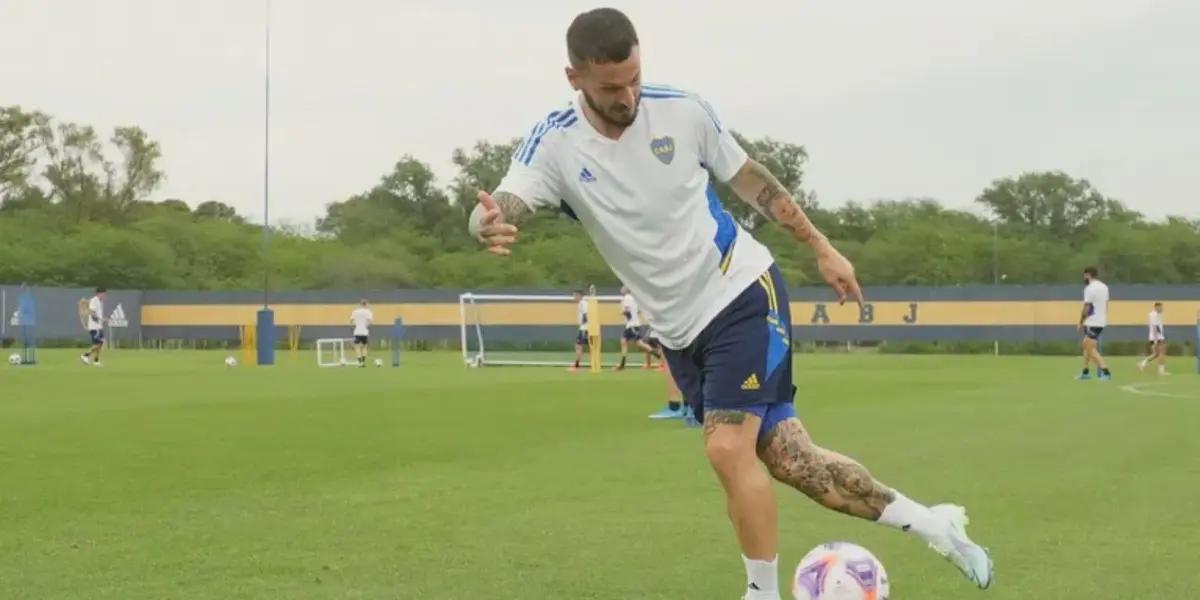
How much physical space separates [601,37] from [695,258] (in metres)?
0.90

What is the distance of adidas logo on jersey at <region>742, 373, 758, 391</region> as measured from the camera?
567 cm

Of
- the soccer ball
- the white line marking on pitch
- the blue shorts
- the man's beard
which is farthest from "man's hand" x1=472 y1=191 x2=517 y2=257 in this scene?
the white line marking on pitch

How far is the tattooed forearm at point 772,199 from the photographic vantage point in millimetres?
6008

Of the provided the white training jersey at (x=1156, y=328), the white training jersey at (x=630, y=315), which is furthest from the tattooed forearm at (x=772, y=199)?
the white training jersey at (x=1156, y=328)

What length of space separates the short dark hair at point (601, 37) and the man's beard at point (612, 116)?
21cm

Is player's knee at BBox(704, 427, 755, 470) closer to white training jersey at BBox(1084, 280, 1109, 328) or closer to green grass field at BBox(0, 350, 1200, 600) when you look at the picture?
green grass field at BBox(0, 350, 1200, 600)

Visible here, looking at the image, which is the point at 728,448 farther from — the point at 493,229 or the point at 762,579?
the point at 493,229

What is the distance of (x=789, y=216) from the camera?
6.02 metres

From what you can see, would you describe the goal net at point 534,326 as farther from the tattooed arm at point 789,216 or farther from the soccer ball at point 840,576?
the soccer ball at point 840,576

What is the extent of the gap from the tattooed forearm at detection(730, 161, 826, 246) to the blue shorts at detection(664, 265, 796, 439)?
0.23m

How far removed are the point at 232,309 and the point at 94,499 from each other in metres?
57.9

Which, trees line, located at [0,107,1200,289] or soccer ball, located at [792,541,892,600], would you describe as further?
trees line, located at [0,107,1200,289]

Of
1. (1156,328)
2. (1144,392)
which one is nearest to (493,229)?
(1144,392)

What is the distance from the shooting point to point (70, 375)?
31.5 metres
